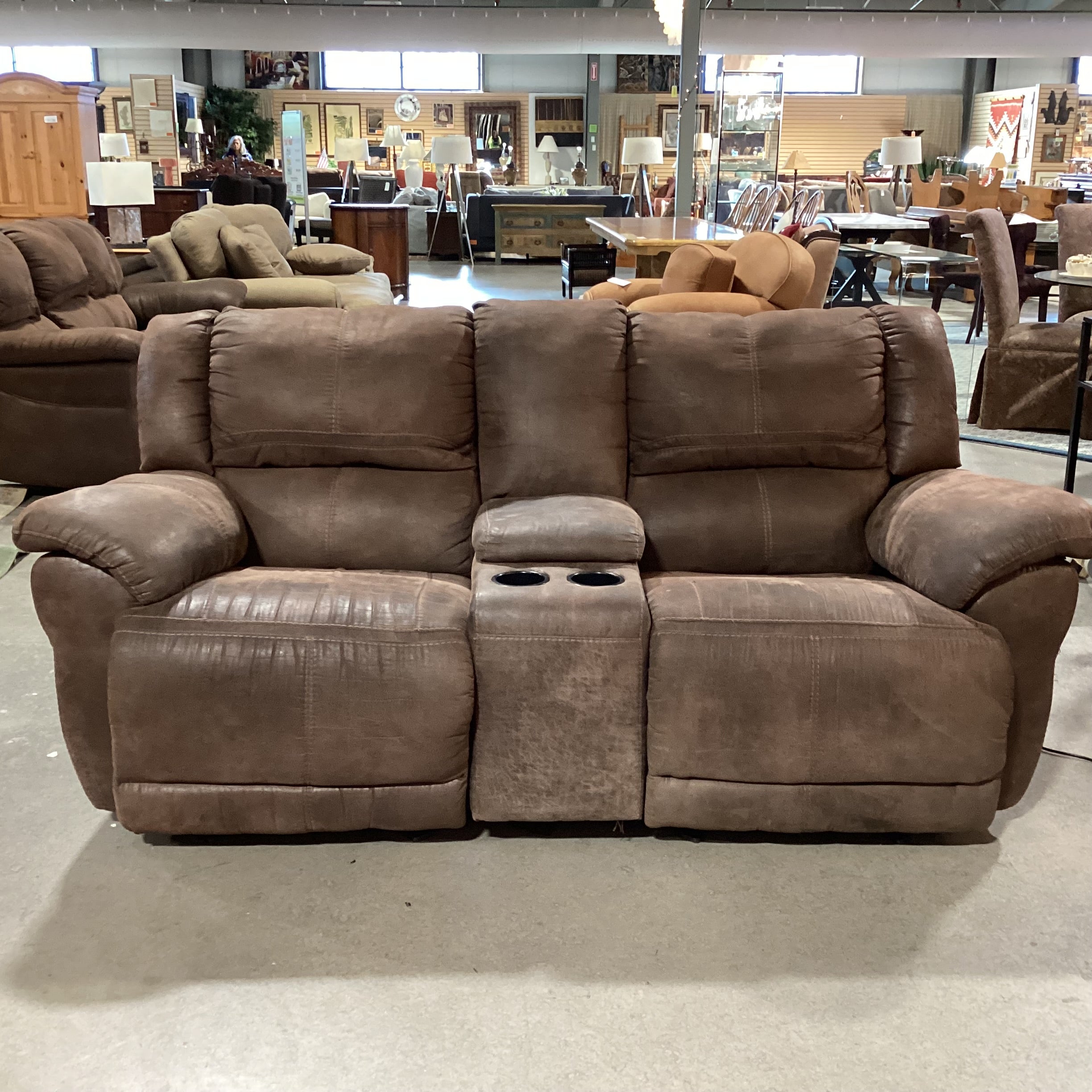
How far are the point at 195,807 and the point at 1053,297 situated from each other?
10.1 m

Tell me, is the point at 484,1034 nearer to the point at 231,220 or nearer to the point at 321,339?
the point at 321,339

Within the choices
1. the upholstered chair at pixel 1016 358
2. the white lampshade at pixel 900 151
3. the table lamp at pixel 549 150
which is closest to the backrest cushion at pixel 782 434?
the upholstered chair at pixel 1016 358

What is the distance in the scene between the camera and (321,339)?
2.61m

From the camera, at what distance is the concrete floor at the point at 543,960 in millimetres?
1670

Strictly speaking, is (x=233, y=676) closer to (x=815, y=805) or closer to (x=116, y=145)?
(x=815, y=805)

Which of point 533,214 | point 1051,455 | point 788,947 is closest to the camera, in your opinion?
point 788,947

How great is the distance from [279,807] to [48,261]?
376 centimetres

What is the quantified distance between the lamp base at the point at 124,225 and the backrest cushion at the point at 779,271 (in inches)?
221

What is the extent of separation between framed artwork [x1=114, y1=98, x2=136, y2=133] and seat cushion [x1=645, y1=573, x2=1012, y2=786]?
734 inches

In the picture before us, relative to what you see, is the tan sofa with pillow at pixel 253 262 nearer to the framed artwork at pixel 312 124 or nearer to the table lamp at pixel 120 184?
the table lamp at pixel 120 184

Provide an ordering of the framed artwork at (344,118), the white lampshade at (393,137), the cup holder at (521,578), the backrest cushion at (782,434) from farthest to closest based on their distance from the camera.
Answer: the framed artwork at (344,118), the white lampshade at (393,137), the backrest cushion at (782,434), the cup holder at (521,578)

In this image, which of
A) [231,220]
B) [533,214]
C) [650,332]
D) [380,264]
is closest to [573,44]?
[533,214]

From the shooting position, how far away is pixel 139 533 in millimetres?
2160

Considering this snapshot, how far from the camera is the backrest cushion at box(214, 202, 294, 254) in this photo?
7258 millimetres
